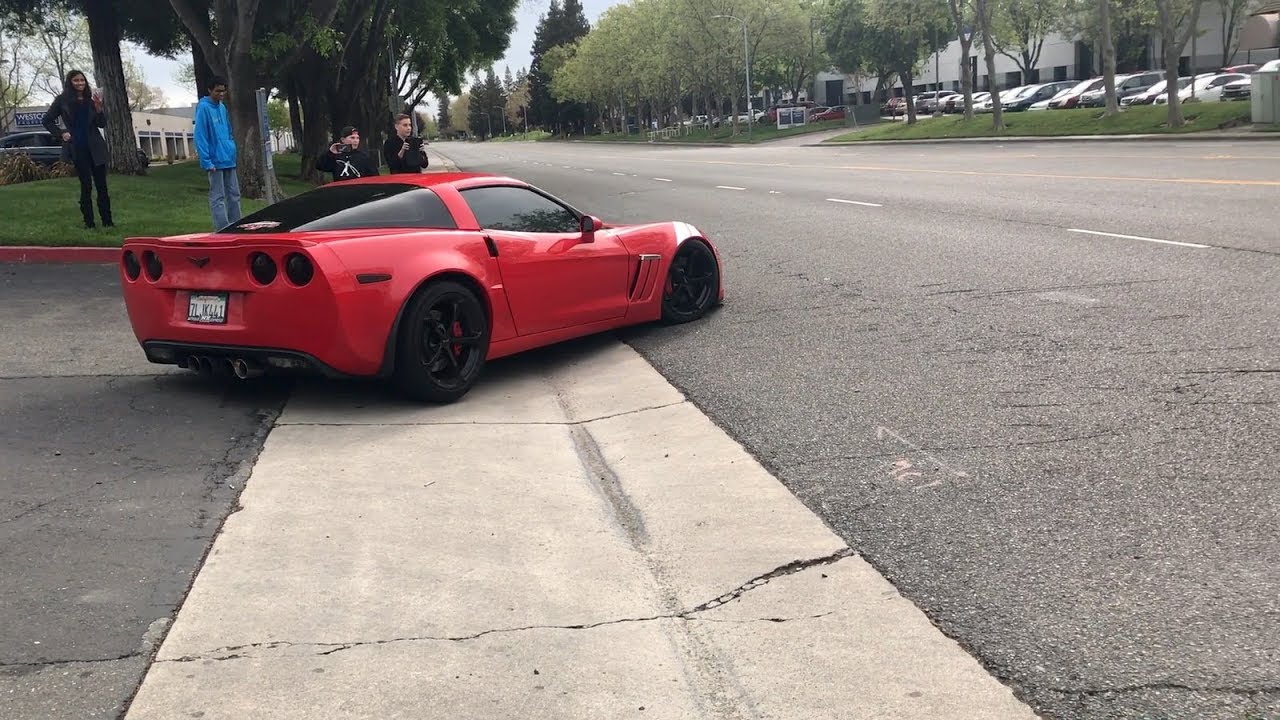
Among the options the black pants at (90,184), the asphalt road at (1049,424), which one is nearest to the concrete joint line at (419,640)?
the asphalt road at (1049,424)

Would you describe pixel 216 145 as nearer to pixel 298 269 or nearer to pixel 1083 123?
pixel 298 269

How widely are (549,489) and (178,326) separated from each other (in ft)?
8.51

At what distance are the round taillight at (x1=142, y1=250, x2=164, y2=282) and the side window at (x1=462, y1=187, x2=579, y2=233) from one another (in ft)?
5.64

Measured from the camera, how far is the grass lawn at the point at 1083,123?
113ft

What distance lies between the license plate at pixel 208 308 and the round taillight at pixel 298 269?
450 millimetres

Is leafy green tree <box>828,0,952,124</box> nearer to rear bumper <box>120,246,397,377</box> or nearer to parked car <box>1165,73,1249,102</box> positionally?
parked car <box>1165,73,1249,102</box>

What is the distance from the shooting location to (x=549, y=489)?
16.0 ft

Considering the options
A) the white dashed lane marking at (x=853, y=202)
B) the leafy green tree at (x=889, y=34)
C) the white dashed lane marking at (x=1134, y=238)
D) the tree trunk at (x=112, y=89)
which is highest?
the leafy green tree at (x=889, y=34)

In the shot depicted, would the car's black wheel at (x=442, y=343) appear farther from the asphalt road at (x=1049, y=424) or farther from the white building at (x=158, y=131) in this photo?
the white building at (x=158, y=131)

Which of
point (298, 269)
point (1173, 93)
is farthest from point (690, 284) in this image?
point (1173, 93)

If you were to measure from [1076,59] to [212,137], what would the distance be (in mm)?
83707

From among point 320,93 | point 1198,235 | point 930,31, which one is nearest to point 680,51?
point 930,31

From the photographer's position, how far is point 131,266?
658 cm

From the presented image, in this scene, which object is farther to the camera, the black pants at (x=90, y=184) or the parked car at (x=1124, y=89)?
the parked car at (x=1124, y=89)
